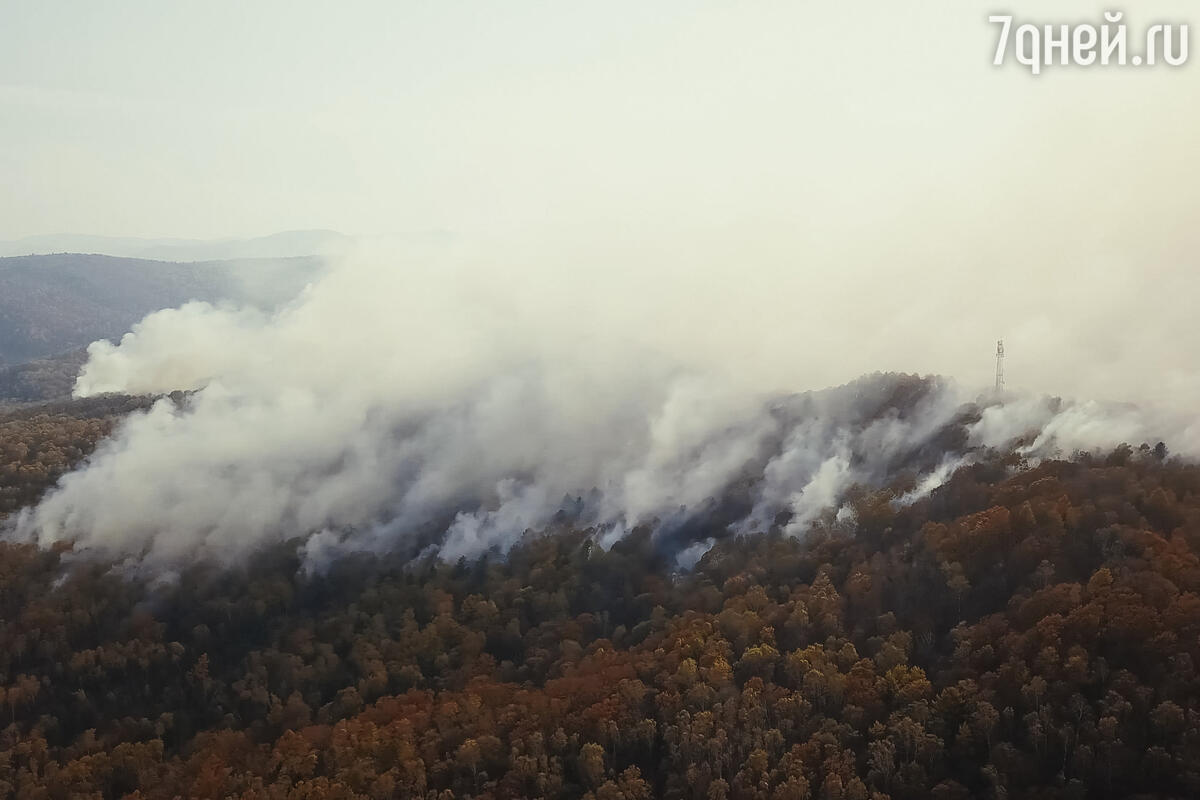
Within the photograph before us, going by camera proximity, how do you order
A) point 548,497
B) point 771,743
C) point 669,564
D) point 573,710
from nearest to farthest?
1. point 771,743
2. point 573,710
3. point 669,564
4. point 548,497

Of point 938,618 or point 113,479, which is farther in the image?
point 113,479

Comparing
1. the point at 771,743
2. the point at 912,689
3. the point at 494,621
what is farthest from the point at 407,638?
the point at 912,689

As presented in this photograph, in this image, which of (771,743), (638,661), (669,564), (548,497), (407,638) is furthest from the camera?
(548,497)

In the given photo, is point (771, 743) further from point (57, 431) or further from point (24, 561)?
point (57, 431)

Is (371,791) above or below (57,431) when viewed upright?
below

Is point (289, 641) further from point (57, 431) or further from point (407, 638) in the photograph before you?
point (57, 431)

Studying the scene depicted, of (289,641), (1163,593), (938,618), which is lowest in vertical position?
(289,641)
